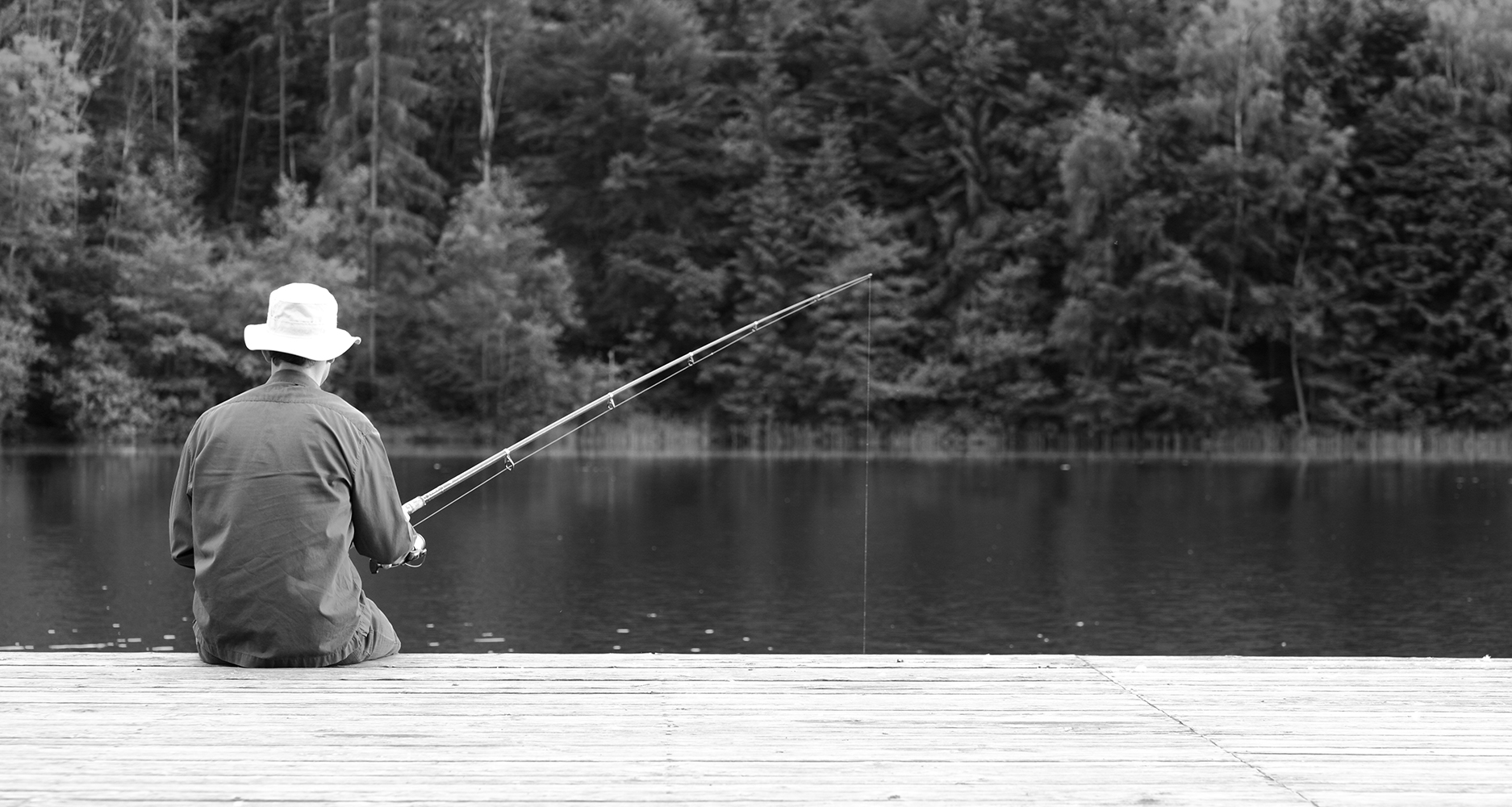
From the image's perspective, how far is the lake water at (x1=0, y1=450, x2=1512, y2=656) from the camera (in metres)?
11.4

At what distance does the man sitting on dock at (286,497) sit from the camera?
13.2ft

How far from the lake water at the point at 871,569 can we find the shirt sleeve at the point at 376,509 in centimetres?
390

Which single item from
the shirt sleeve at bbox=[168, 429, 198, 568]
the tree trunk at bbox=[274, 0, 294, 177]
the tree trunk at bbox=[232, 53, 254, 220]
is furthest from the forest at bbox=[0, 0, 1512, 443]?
the shirt sleeve at bbox=[168, 429, 198, 568]

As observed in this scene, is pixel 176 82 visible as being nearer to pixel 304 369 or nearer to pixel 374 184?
pixel 374 184

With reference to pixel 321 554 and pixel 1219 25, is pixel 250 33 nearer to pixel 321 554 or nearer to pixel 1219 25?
pixel 1219 25

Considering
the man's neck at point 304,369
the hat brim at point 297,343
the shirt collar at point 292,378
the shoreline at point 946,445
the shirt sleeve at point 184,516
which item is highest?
the hat brim at point 297,343

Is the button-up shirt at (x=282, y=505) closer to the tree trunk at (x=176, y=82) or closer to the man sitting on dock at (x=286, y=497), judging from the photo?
the man sitting on dock at (x=286, y=497)

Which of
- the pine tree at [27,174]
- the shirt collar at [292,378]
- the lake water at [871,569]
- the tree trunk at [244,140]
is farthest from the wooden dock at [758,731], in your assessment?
the tree trunk at [244,140]

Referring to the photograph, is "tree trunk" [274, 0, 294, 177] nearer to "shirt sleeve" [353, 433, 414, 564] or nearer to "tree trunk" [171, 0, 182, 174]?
"tree trunk" [171, 0, 182, 174]

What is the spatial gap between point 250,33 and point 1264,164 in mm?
23923

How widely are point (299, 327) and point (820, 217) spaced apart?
33353 millimetres

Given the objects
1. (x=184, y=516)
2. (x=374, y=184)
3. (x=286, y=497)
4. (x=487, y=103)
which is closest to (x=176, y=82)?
(x=374, y=184)

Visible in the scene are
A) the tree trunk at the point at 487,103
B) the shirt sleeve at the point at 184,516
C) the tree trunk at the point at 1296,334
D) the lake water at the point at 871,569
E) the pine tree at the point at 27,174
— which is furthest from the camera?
the tree trunk at the point at 487,103

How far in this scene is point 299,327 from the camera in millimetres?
4082
